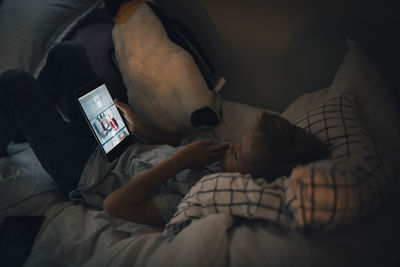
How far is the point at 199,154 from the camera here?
3.43ft

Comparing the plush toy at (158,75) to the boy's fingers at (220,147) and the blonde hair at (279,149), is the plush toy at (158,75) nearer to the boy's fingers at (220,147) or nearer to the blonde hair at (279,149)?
the boy's fingers at (220,147)

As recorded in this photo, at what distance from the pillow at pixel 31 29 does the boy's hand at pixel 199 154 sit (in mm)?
934

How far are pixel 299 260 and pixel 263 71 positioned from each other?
3.25 ft

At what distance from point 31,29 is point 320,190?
1.46 m

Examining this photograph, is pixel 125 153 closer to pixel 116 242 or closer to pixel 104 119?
pixel 104 119

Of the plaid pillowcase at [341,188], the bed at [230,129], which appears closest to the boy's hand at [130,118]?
the bed at [230,129]

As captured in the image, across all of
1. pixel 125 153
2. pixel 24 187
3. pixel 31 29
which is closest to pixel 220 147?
pixel 125 153

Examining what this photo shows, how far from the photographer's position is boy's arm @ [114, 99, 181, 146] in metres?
1.29

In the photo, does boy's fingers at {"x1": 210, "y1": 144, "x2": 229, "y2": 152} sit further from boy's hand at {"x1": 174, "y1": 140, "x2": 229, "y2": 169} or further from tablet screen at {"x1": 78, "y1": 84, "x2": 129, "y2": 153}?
tablet screen at {"x1": 78, "y1": 84, "x2": 129, "y2": 153}

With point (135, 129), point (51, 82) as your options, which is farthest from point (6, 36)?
point (135, 129)

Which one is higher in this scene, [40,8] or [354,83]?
[40,8]

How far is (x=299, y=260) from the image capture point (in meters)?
0.62

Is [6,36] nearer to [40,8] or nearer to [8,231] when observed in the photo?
[40,8]

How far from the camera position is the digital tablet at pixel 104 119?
113cm
